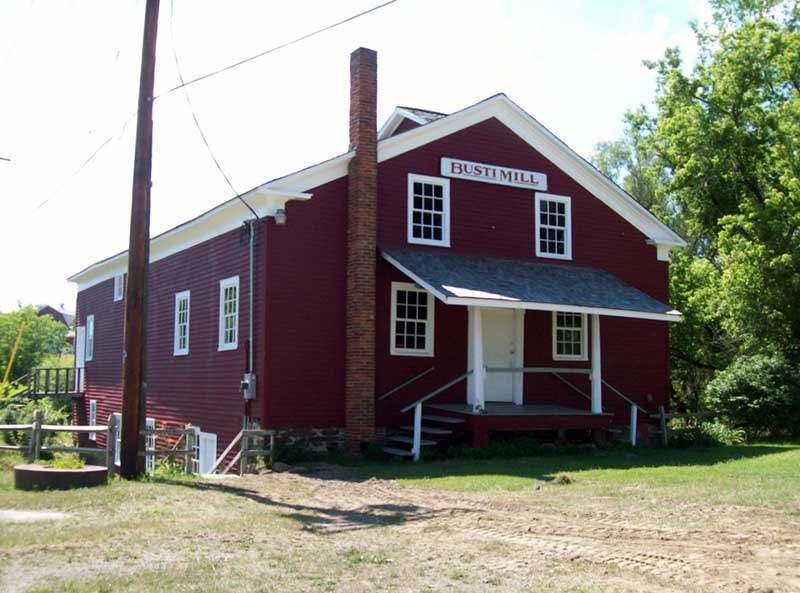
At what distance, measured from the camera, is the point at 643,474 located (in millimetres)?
14305

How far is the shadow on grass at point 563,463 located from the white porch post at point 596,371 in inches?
40.4

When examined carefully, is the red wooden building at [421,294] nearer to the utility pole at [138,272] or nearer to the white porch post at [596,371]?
the white porch post at [596,371]

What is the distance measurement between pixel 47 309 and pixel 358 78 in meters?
94.2

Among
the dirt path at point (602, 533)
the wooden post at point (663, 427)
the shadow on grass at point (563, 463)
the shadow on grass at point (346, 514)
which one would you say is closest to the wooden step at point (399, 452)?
the shadow on grass at point (563, 463)

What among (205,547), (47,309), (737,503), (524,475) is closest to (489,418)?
(524,475)

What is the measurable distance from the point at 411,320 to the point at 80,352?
18.2 metres

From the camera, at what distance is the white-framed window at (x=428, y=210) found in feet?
64.0

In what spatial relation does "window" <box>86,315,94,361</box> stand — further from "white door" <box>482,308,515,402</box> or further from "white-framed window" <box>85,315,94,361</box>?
"white door" <box>482,308,515,402</box>

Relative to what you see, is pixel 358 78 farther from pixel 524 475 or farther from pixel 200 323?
pixel 524 475

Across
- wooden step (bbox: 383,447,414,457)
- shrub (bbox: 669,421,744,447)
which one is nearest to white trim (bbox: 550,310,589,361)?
shrub (bbox: 669,421,744,447)

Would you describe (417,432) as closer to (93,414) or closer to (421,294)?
(421,294)

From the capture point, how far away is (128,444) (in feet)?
46.4

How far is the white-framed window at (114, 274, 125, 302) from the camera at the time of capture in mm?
28125

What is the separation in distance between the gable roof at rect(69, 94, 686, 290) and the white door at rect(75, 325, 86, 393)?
8.54 metres
